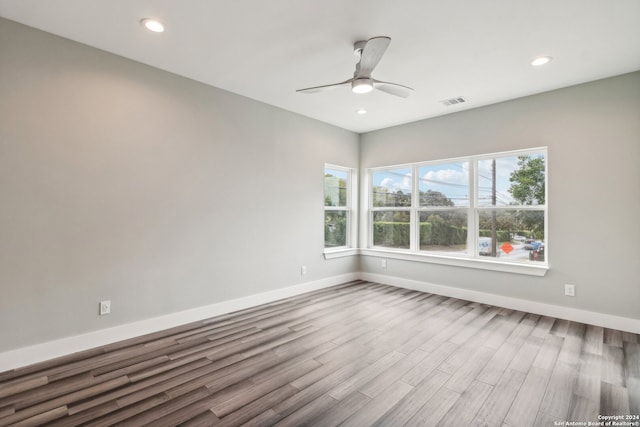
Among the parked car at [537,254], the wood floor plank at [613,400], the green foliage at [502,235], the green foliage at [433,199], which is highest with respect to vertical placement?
the green foliage at [433,199]

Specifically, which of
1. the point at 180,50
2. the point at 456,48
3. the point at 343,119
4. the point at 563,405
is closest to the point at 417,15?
the point at 456,48

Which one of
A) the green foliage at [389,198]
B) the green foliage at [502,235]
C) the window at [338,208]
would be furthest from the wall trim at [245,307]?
the green foliage at [389,198]

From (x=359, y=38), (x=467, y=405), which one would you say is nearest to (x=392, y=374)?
(x=467, y=405)

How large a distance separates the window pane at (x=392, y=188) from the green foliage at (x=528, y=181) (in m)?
1.55

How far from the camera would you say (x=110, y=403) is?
203cm

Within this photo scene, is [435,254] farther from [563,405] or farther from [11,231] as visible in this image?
[11,231]

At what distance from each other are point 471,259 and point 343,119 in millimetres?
2808

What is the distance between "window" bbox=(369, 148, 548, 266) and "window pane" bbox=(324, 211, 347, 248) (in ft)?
1.71

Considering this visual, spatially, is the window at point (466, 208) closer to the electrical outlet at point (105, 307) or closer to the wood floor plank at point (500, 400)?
the wood floor plank at point (500, 400)

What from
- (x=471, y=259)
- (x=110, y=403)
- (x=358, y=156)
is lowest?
(x=110, y=403)

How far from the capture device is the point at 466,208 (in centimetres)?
460

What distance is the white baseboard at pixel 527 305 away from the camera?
332 cm

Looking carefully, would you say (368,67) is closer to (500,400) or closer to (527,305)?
(500,400)

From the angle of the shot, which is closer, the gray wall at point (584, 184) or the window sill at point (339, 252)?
the gray wall at point (584, 184)
